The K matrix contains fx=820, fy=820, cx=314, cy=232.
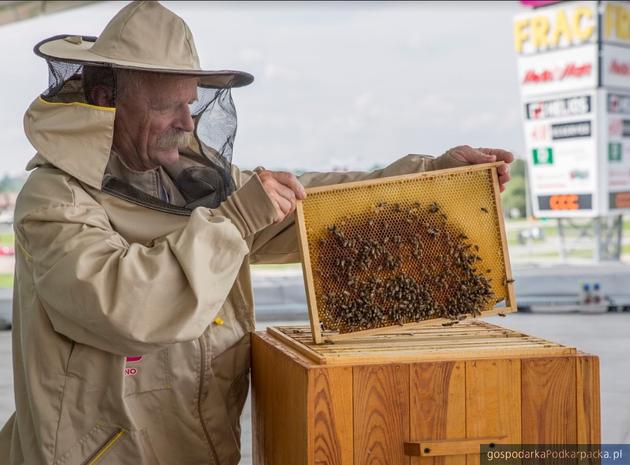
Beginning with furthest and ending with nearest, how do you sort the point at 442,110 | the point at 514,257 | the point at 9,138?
the point at 442,110, the point at 514,257, the point at 9,138

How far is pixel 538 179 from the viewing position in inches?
439

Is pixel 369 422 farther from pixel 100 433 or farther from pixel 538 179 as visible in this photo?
pixel 538 179

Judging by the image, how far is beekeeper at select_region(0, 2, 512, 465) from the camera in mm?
1541

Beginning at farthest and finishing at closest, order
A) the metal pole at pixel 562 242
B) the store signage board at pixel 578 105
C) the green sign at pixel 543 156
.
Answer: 1. the metal pole at pixel 562 242
2. the green sign at pixel 543 156
3. the store signage board at pixel 578 105

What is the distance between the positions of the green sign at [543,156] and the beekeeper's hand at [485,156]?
932 cm

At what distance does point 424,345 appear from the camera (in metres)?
1.73

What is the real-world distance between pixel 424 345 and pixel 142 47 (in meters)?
0.88

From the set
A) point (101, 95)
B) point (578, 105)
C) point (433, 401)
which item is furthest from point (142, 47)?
point (578, 105)

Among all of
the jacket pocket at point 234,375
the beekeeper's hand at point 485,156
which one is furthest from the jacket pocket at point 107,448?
the beekeeper's hand at point 485,156

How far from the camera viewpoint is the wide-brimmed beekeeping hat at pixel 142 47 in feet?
5.79

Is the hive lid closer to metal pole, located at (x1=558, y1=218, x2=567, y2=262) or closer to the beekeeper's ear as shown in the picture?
the beekeeper's ear

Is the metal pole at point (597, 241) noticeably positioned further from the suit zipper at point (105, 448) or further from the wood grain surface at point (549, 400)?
the suit zipper at point (105, 448)

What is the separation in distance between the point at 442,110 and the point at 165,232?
11005 millimetres

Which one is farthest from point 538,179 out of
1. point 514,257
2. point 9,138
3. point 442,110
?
point 9,138
